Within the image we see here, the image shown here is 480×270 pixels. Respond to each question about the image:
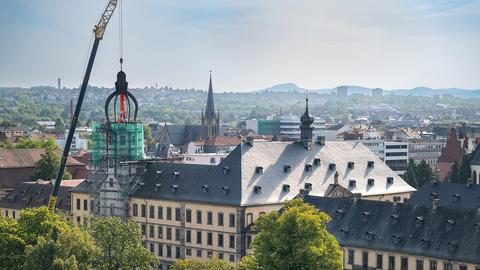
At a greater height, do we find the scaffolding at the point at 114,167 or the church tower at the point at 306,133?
the church tower at the point at 306,133

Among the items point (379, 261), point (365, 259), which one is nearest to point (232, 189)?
point (365, 259)

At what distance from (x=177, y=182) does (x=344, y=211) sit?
26.7 m

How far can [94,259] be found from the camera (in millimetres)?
95375

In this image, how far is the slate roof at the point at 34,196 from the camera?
5881 inches

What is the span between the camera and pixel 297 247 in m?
84.0

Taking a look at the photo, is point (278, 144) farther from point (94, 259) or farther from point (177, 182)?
point (94, 259)

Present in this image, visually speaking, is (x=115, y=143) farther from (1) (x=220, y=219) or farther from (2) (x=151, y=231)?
(1) (x=220, y=219)

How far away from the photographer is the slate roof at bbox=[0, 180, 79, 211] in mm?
149375

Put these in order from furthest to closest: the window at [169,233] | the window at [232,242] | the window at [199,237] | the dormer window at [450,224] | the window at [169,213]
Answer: the window at [169,213]
the window at [169,233]
the window at [199,237]
the window at [232,242]
the dormer window at [450,224]

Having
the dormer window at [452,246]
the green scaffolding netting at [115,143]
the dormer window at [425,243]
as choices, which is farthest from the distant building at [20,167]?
the dormer window at [452,246]

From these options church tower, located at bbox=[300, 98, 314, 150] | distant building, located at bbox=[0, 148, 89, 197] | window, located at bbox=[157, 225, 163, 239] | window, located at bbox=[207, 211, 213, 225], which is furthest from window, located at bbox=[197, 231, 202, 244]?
distant building, located at bbox=[0, 148, 89, 197]

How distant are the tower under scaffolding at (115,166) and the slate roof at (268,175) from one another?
193 cm

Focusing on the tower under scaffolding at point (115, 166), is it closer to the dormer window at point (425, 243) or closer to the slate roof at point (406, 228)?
the slate roof at point (406, 228)

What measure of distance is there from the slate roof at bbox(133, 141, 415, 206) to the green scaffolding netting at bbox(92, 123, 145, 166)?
319cm
